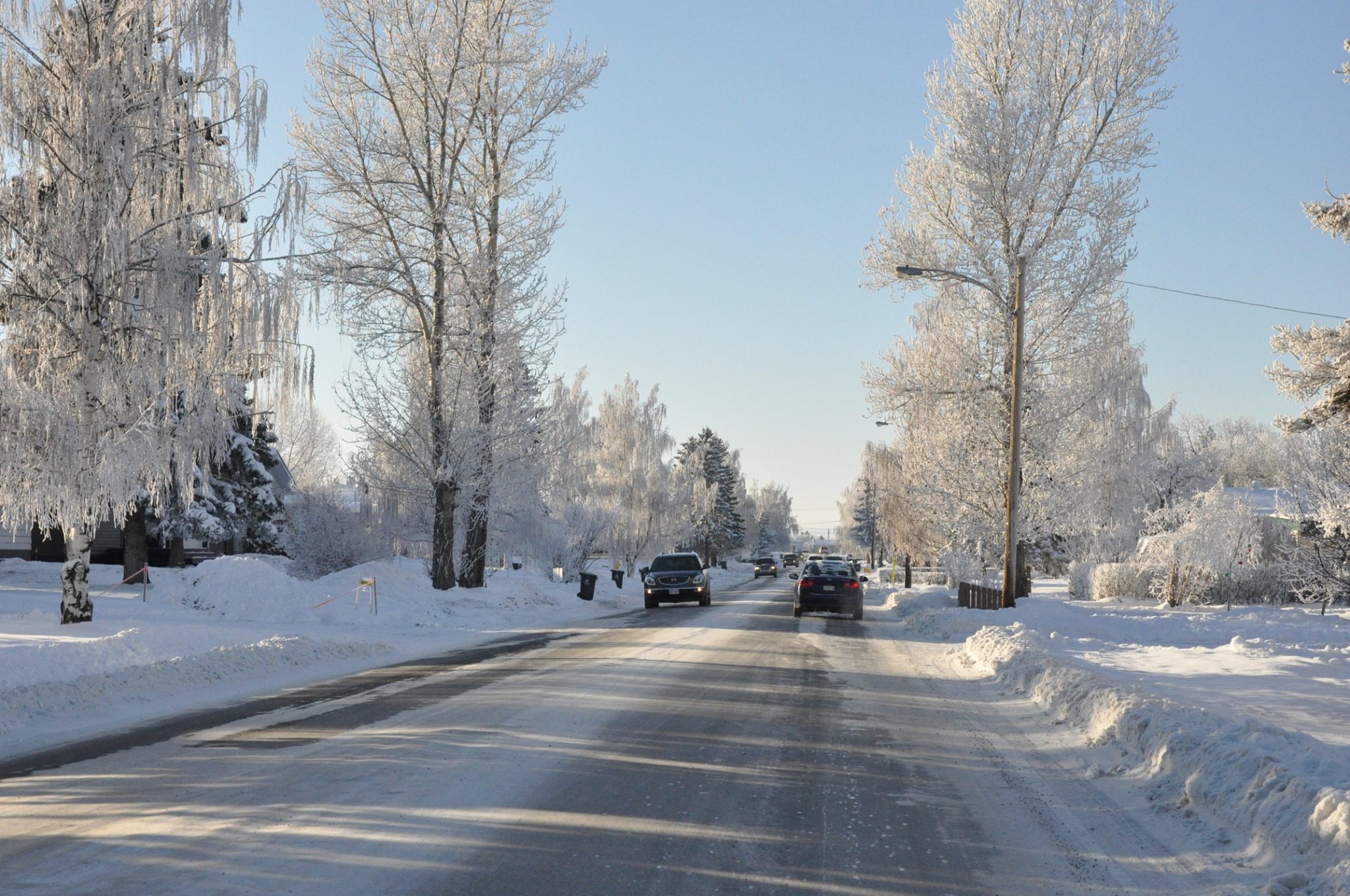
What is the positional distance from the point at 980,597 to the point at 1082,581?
390 inches

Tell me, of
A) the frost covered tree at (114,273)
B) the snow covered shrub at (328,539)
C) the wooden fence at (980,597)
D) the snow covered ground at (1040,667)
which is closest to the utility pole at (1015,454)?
the snow covered ground at (1040,667)

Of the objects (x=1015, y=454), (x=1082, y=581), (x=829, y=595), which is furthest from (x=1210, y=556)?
(x=829, y=595)

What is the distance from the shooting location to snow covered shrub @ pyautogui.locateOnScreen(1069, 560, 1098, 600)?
117 ft

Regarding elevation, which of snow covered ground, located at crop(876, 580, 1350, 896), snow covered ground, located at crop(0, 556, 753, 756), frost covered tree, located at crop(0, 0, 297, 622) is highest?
frost covered tree, located at crop(0, 0, 297, 622)

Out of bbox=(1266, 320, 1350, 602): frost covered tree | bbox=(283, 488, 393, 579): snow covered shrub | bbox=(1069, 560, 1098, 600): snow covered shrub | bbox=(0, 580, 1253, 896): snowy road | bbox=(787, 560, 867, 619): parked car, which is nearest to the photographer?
bbox=(0, 580, 1253, 896): snowy road

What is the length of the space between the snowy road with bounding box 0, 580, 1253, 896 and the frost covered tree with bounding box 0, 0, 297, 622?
6.91 m

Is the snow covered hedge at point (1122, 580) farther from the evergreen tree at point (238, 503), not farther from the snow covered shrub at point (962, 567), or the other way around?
the evergreen tree at point (238, 503)

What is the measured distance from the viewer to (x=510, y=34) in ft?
102

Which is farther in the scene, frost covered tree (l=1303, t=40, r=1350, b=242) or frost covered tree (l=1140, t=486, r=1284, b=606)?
frost covered tree (l=1140, t=486, r=1284, b=606)

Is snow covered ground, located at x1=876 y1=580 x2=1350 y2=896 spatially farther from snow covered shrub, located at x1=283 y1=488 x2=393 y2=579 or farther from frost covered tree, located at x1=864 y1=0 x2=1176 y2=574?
snow covered shrub, located at x1=283 y1=488 x2=393 y2=579

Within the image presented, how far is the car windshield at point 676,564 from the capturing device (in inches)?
1410

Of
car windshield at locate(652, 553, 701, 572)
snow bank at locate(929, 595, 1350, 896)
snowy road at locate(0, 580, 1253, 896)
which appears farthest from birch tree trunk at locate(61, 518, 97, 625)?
car windshield at locate(652, 553, 701, 572)

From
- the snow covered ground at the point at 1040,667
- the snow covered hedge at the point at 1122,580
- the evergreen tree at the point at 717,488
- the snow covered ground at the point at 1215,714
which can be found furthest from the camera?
the evergreen tree at the point at 717,488

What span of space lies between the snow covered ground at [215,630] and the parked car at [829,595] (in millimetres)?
5576
